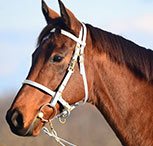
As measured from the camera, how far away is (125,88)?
438cm

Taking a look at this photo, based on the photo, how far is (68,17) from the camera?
4.32 metres

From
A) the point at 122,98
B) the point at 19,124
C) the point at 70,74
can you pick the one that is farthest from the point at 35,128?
the point at 122,98

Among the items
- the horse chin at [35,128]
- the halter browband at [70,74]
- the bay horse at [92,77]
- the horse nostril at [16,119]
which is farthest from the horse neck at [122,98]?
the horse nostril at [16,119]

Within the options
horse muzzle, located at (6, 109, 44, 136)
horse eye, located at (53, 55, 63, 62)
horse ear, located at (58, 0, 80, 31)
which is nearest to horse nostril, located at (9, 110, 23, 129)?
horse muzzle, located at (6, 109, 44, 136)

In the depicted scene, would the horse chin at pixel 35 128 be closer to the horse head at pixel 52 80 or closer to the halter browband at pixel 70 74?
the horse head at pixel 52 80

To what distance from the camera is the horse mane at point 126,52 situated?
4.34m

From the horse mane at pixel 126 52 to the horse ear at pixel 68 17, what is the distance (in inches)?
8.8

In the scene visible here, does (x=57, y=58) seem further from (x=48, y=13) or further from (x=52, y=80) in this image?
(x=48, y=13)

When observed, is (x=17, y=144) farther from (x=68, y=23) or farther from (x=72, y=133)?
(x=68, y=23)

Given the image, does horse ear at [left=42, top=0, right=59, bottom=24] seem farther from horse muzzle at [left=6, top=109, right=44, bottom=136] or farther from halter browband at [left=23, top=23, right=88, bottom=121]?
horse muzzle at [left=6, top=109, right=44, bottom=136]

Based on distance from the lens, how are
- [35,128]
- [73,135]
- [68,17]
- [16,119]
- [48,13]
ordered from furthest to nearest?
[73,135]
[48,13]
[68,17]
[35,128]
[16,119]

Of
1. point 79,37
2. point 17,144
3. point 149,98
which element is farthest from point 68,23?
point 17,144

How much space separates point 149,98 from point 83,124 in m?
10.4

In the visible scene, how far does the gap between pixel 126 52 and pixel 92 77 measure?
0.39m
